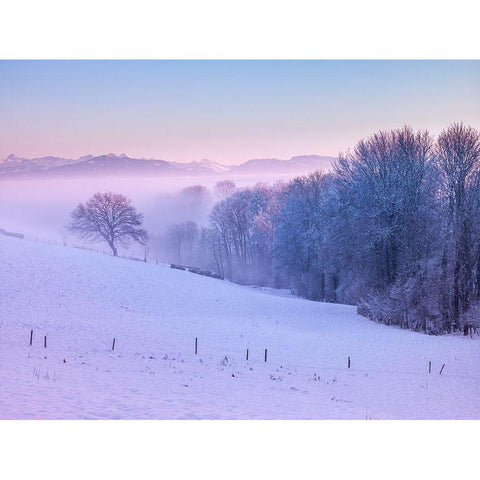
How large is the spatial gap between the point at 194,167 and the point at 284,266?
22.7 metres

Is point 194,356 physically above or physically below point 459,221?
below

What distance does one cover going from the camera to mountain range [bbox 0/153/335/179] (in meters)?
17.3

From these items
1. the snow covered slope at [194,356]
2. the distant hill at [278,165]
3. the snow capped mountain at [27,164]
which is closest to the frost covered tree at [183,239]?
the snow covered slope at [194,356]

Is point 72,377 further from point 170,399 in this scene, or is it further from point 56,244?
point 56,244

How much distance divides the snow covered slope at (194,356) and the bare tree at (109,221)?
3.65m

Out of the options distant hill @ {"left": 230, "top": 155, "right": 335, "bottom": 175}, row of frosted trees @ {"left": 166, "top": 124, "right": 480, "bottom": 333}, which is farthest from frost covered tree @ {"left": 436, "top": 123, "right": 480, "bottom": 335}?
distant hill @ {"left": 230, "top": 155, "right": 335, "bottom": 175}

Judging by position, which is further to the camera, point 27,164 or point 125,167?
point 125,167

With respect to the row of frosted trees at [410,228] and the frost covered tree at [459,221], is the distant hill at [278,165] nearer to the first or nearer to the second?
the row of frosted trees at [410,228]

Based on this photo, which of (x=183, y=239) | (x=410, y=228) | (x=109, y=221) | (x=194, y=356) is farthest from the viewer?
(x=183, y=239)

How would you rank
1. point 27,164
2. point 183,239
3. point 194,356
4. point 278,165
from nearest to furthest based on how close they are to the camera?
point 194,356 < point 27,164 < point 278,165 < point 183,239

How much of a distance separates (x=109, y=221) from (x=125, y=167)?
19.3 meters

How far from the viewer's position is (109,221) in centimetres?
3769

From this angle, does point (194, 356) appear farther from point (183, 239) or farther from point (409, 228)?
point (183, 239)

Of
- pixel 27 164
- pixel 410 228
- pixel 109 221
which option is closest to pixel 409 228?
pixel 410 228
